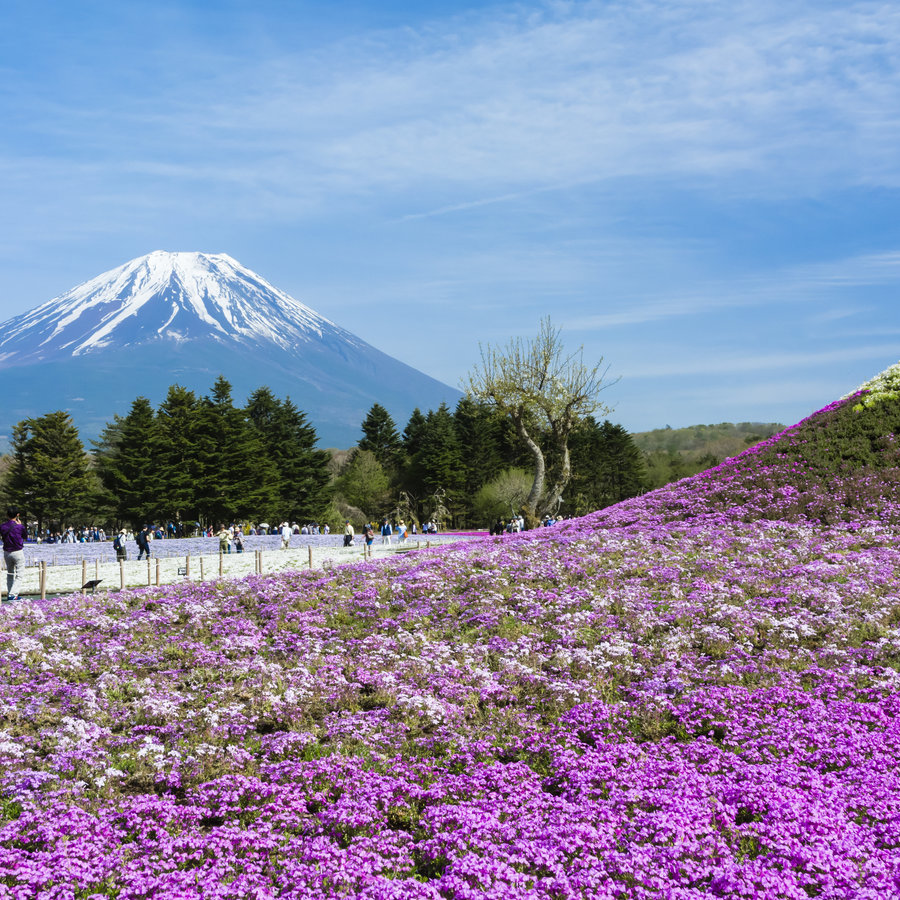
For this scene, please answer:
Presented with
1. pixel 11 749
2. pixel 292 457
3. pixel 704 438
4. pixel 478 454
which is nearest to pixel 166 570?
pixel 11 749

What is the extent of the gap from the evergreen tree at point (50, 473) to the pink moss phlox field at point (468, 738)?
76665mm

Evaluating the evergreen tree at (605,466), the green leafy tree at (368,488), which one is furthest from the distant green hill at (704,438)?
the green leafy tree at (368,488)

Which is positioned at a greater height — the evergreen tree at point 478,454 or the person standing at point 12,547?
the evergreen tree at point 478,454

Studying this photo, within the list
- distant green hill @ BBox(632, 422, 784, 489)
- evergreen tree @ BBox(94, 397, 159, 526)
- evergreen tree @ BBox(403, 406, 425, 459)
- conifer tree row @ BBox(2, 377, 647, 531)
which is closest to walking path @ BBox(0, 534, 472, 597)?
evergreen tree @ BBox(94, 397, 159, 526)

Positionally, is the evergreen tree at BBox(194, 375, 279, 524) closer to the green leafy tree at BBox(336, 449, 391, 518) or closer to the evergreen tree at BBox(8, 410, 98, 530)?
the green leafy tree at BBox(336, 449, 391, 518)

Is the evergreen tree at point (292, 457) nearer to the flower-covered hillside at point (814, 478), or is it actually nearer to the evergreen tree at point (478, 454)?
the evergreen tree at point (478, 454)

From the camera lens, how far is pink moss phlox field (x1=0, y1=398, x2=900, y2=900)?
670 centimetres

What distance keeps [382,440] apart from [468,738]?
101 meters

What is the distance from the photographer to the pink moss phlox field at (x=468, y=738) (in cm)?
670

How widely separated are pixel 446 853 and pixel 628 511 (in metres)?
24.1

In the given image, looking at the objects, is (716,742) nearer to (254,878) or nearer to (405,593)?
(254,878)

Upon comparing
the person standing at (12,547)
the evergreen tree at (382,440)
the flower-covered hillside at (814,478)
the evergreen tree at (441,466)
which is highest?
the evergreen tree at (382,440)

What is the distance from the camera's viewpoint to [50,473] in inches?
3467

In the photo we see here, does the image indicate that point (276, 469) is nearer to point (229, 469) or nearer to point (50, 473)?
point (229, 469)
